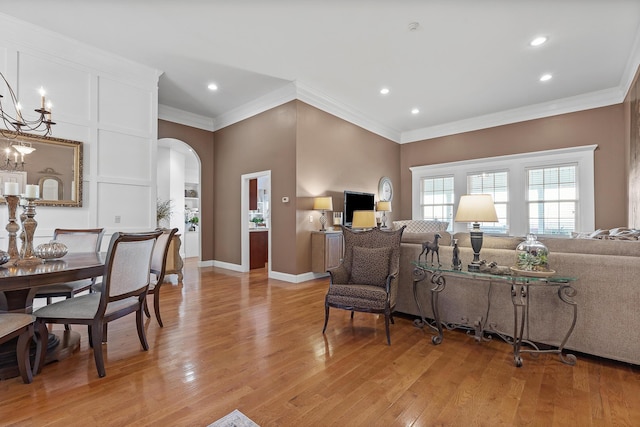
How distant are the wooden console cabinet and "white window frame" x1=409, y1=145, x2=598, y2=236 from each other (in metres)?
3.27

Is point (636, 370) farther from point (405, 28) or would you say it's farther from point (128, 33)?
point (128, 33)

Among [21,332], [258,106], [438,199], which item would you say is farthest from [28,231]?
[438,199]

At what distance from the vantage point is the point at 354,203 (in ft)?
20.3

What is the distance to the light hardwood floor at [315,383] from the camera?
65.0 inches

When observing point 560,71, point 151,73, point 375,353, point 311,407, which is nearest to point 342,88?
point 151,73

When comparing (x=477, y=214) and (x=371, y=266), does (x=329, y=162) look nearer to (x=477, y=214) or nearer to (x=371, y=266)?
(x=371, y=266)

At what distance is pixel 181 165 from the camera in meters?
8.23

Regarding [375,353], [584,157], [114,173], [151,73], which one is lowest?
[375,353]

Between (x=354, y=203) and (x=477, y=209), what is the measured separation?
3.63m

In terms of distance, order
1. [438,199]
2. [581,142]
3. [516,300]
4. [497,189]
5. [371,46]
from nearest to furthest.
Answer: [516,300] < [371,46] < [581,142] < [497,189] < [438,199]

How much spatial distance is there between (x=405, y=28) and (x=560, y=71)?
291 centimetres

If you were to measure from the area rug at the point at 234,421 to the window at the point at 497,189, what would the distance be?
21.3ft

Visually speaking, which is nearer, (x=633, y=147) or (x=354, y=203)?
(x=633, y=147)

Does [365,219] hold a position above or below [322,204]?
below
